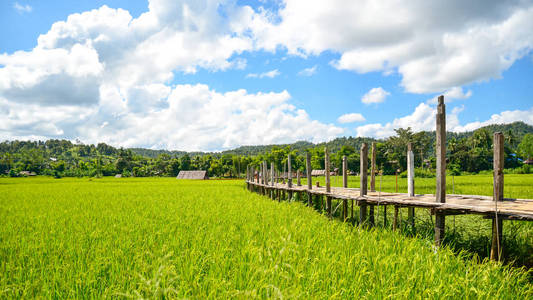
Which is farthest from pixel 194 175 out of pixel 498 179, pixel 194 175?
pixel 498 179

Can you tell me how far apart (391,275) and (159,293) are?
98.0 inches

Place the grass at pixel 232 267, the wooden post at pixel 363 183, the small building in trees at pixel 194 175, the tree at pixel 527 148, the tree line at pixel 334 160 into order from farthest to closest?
1. the tree at pixel 527 148
2. the small building in trees at pixel 194 175
3. the tree line at pixel 334 160
4. the wooden post at pixel 363 183
5. the grass at pixel 232 267

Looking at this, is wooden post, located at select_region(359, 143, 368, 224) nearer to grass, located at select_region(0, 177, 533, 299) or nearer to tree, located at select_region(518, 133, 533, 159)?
grass, located at select_region(0, 177, 533, 299)

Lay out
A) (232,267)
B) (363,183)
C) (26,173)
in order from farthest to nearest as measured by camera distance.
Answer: (26,173), (363,183), (232,267)

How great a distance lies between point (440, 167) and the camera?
4938mm

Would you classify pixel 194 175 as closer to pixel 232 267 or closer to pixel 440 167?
pixel 440 167

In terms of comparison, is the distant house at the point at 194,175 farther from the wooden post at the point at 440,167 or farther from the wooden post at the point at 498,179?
the wooden post at the point at 498,179

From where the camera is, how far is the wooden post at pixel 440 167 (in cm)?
479

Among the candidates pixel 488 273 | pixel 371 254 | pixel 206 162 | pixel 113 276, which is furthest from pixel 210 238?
pixel 206 162

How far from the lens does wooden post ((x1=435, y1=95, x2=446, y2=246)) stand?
4795 millimetres

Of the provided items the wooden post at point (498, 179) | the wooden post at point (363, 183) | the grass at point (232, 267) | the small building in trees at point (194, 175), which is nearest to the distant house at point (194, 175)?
the small building in trees at point (194, 175)

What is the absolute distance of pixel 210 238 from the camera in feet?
16.2

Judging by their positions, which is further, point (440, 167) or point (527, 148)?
point (527, 148)

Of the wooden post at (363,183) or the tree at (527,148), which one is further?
the tree at (527,148)
